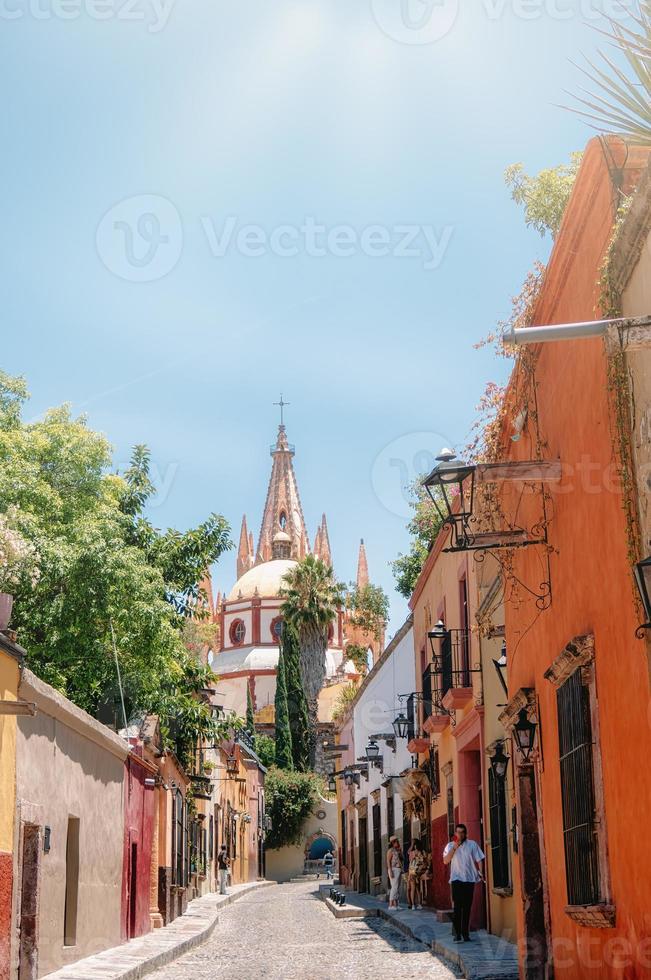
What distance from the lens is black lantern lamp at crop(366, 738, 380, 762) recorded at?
29.3 m

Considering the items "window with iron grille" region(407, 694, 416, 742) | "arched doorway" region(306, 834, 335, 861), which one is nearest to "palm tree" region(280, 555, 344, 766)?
"arched doorway" region(306, 834, 335, 861)

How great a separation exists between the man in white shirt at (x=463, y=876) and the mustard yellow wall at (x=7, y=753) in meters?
5.62

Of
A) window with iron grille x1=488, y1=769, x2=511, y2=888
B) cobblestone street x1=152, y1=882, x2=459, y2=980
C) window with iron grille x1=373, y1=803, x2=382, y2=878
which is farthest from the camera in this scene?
window with iron grille x1=373, y1=803, x2=382, y2=878

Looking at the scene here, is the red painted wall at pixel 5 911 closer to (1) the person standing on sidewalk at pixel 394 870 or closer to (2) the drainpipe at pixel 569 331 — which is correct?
(2) the drainpipe at pixel 569 331

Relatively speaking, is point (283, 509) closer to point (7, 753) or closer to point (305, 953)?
point (305, 953)

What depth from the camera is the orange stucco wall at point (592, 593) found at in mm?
6523

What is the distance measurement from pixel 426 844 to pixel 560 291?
16.0 meters

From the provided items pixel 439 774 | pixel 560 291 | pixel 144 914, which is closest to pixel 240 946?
pixel 144 914

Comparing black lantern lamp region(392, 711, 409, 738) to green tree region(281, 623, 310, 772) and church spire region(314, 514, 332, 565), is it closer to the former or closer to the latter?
green tree region(281, 623, 310, 772)

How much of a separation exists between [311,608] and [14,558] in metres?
43.7

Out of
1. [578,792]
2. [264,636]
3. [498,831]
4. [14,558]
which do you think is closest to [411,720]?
[498,831]

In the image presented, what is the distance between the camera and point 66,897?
13.0m

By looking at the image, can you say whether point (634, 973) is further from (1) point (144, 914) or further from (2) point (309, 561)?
(2) point (309, 561)

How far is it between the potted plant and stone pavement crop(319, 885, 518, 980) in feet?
26.2
